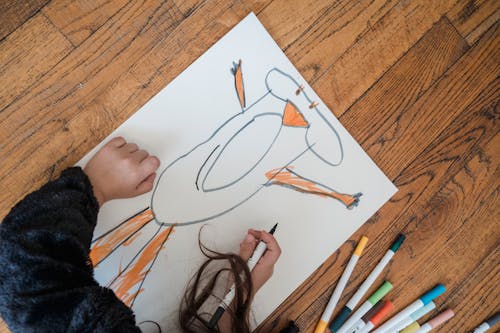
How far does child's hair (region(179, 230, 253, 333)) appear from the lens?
0.52 metres

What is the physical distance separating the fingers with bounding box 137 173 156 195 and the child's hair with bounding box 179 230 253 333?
11 cm

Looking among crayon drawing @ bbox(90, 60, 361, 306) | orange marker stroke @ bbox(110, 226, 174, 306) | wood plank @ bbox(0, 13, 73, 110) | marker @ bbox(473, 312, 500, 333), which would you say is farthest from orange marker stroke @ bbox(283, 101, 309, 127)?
marker @ bbox(473, 312, 500, 333)

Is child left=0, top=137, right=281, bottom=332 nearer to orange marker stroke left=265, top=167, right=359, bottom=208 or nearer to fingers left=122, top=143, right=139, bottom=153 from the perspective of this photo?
fingers left=122, top=143, right=139, bottom=153

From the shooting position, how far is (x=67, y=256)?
0.42 meters

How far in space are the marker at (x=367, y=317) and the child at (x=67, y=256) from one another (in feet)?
0.61

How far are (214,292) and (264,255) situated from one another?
0.10 meters

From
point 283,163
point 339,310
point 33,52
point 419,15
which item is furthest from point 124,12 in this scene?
→ point 339,310

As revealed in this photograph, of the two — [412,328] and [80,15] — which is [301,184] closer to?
[412,328]

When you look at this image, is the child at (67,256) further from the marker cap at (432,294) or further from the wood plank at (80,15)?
the marker cap at (432,294)

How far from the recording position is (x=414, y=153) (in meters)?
0.60

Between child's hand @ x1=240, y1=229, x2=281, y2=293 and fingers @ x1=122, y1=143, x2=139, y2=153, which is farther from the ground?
fingers @ x1=122, y1=143, x2=139, y2=153

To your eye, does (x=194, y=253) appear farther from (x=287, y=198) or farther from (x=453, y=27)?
(x=453, y=27)

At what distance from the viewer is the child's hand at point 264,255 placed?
21.1 inches

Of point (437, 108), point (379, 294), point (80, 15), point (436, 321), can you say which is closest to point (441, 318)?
point (436, 321)
